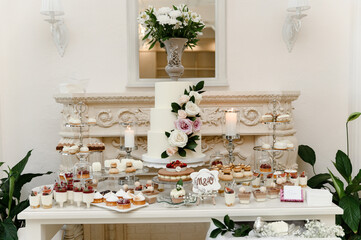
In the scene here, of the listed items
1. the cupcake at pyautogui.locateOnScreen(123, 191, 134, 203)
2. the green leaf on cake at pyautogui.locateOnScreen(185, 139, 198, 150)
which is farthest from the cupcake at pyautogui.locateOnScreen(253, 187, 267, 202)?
the cupcake at pyautogui.locateOnScreen(123, 191, 134, 203)

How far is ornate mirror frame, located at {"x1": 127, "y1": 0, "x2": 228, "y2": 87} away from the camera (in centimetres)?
353

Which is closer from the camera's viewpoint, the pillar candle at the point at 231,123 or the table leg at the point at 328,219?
the table leg at the point at 328,219

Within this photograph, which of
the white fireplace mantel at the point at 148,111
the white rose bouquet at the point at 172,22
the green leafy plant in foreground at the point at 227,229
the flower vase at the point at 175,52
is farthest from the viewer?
the white fireplace mantel at the point at 148,111

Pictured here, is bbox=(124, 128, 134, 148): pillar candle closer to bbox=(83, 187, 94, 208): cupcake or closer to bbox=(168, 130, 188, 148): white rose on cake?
bbox=(168, 130, 188, 148): white rose on cake

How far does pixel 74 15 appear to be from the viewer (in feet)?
11.7

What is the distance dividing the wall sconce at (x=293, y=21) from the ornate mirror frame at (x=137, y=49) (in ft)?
2.10

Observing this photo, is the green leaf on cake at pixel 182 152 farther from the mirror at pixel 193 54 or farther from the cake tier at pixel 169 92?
the mirror at pixel 193 54

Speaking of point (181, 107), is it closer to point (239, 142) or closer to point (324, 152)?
Answer: point (239, 142)

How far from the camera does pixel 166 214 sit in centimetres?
214

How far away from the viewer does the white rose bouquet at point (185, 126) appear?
2.53 m

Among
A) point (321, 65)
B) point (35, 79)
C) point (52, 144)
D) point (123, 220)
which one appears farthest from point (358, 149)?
point (35, 79)

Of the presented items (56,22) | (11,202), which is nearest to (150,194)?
(11,202)

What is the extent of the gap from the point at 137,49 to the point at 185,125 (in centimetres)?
134

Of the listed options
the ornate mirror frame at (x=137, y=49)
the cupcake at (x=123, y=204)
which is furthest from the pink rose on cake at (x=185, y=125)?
the ornate mirror frame at (x=137, y=49)
